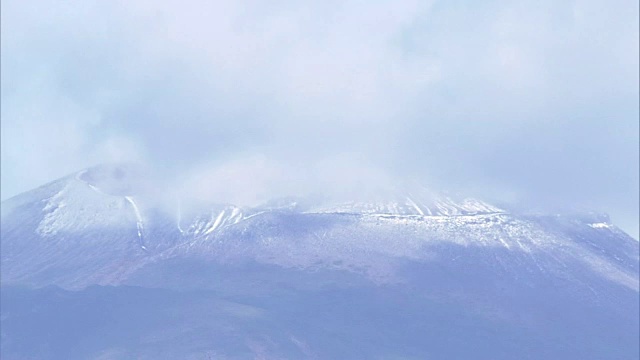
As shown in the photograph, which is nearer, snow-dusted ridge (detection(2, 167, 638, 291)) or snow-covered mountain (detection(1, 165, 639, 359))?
snow-covered mountain (detection(1, 165, 639, 359))

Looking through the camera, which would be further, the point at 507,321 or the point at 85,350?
the point at 507,321

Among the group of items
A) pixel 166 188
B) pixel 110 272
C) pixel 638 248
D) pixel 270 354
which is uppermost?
pixel 166 188

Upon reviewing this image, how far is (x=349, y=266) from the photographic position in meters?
157

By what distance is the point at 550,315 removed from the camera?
15012 centimetres

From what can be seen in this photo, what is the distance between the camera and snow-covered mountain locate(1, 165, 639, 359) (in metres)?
140

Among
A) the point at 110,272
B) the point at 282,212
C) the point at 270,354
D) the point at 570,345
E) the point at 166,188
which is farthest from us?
the point at 166,188

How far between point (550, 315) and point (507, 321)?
22.2ft

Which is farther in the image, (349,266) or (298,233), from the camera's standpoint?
(298,233)

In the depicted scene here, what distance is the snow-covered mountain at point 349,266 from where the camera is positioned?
14000 cm

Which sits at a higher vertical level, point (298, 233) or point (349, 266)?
point (298, 233)

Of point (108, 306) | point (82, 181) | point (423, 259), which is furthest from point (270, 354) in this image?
point (82, 181)

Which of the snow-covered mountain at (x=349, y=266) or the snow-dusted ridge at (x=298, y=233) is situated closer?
the snow-covered mountain at (x=349, y=266)

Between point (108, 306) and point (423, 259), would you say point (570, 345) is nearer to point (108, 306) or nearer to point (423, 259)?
point (423, 259)

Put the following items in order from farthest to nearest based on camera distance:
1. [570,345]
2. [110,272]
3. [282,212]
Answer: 1. [282,212]
2. [110,272]
3. [570,345]
